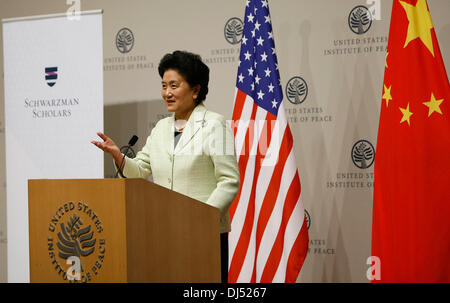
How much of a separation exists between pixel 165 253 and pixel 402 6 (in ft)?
6.59

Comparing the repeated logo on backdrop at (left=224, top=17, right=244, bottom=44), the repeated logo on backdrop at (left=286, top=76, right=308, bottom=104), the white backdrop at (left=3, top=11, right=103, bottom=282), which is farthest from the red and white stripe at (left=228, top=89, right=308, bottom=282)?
the white backdrop at (left=3, top=11, right=103, bottom=282)

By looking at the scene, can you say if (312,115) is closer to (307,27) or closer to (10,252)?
(307,27)

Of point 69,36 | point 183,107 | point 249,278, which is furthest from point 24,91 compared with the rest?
point 249,278

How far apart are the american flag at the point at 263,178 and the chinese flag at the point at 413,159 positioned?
56cm

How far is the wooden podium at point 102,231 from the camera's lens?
5.18ft

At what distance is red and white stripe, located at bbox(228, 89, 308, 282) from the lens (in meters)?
3.26

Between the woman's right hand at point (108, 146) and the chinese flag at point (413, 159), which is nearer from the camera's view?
the woman's right hand at point (108, 146)

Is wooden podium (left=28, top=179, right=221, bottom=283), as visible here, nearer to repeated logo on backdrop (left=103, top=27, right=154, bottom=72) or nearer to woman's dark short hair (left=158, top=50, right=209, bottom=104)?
woman's dark short hair (left=158, top=50, right=209, bottom=104)

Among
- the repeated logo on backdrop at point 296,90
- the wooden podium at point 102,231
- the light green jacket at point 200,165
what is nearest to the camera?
the wooden podium at point 102,231

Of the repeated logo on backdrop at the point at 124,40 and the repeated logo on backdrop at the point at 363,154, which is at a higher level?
the repeated logo on backdrop at the point at 124,40

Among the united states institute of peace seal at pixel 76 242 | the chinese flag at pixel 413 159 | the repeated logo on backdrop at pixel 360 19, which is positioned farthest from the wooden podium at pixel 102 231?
the repeated logo on backdrop at pixel 360 19

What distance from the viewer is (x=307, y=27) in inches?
149

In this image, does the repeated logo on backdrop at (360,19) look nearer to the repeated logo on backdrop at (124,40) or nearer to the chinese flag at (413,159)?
the chinese flag at (413,159)

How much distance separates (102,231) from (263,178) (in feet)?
6.06
